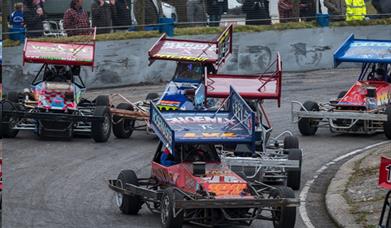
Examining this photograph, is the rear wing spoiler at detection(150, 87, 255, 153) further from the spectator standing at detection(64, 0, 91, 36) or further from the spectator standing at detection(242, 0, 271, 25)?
the spectator standing at detection(242, 0, 271, 25)

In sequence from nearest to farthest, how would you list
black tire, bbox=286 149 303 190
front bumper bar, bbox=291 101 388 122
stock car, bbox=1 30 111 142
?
black tire, bbox=286 149 303 190 < stock car, bbox=1 30 111 142 < front bumper bar, bbox=291 101 388 122

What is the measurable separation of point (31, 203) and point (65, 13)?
40.9ft

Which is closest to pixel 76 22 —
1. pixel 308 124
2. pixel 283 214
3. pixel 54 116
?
pixel 54 116

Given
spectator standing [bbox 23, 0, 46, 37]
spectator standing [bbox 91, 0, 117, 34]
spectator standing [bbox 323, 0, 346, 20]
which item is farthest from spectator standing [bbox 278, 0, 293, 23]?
spectator standing [bbox 23, 0, 46, 37]

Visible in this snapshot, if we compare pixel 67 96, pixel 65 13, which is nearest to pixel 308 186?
pixel 67 96

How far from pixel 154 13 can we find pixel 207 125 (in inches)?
599

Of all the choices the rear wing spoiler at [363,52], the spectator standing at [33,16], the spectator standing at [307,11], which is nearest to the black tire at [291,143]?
the rear wing spoiler at [363,52]

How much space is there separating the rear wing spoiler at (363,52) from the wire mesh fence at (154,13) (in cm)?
712

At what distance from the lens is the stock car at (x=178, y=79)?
21250 mm

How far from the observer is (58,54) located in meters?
21.5

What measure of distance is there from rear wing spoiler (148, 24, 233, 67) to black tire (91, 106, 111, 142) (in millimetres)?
1690

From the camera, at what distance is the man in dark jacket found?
98.9 ft

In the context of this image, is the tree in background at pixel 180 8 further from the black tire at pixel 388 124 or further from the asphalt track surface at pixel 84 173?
the black tire at pixel 388 124

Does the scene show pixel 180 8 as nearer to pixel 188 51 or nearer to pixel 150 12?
pixel 150 12
